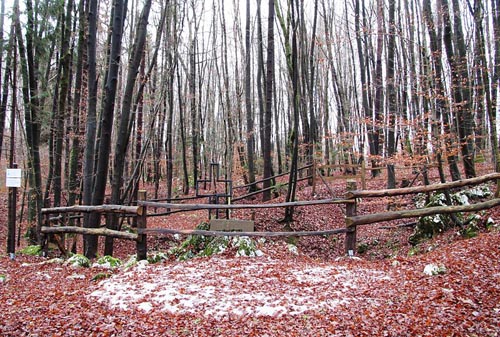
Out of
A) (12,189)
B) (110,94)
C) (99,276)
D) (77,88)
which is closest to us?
(99,276)

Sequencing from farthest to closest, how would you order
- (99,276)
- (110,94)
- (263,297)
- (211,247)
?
(110,94) < (211,247) < (99,276) < (263,297)

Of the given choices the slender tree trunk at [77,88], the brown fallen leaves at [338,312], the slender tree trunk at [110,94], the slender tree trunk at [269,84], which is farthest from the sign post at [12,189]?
the slender tree trunk at [269,84]

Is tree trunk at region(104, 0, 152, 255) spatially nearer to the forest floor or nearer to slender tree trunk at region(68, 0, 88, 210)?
the forest floor

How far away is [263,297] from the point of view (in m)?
4.36

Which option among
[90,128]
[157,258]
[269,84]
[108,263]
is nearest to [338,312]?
[157,258]

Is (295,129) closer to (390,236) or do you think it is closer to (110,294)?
(390,236)

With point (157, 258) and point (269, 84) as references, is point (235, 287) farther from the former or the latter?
point (269, 84)

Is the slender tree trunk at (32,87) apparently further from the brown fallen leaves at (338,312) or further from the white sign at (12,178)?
the brown fallen leaves at (338,312)

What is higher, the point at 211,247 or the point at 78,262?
the point at 211,247

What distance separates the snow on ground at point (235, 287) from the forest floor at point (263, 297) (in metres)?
0.01

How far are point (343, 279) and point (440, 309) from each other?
4.84 feet

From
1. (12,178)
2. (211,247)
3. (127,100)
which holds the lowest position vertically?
(211,247)

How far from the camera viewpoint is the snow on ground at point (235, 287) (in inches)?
161

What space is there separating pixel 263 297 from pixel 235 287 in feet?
1.90
